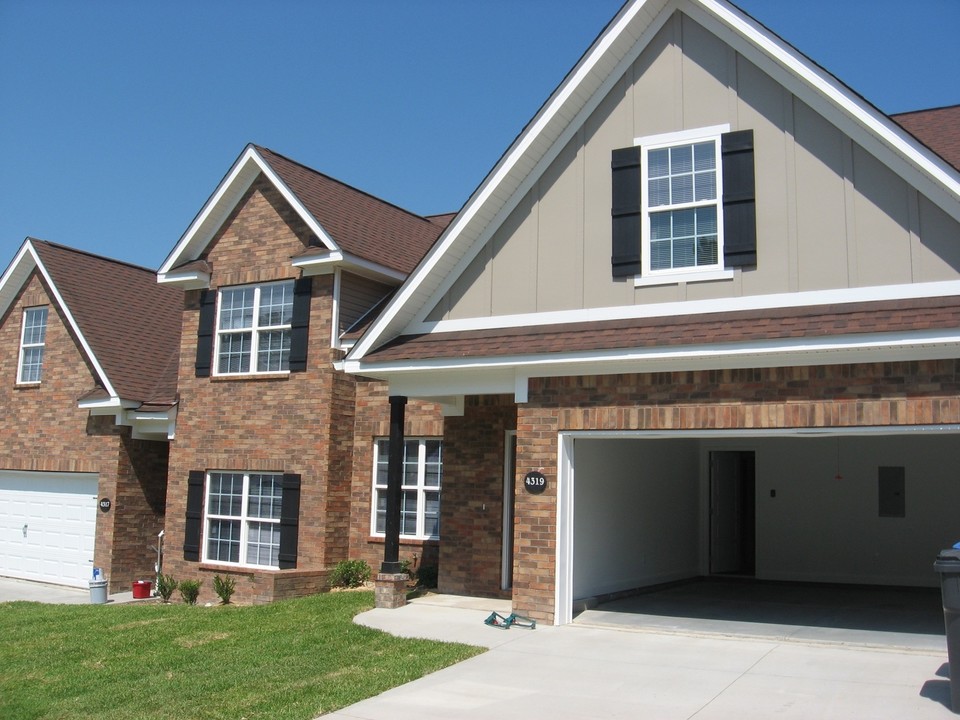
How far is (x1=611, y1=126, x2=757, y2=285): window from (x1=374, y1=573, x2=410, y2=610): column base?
5131 millimetres

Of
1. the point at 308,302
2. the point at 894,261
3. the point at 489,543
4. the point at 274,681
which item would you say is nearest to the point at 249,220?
the point at 308,302

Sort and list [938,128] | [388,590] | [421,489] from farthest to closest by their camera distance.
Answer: [421,489], [938,128], [388,590]

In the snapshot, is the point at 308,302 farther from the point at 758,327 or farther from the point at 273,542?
the point at 758,327

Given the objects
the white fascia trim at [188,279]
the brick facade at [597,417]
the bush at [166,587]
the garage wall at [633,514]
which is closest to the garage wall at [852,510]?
the garage wall at [633,514]

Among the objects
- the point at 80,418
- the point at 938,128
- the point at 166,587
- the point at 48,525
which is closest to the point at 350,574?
the point at 166,587

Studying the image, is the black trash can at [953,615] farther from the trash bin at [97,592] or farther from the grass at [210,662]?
the trash bin at [97,592]

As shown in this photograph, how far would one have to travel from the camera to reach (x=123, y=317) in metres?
21.0

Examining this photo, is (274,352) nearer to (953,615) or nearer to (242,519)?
(242,519)

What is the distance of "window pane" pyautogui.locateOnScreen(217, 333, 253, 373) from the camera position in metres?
17.4

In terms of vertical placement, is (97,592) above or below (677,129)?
below

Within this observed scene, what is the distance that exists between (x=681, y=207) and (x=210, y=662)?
7.58 metres

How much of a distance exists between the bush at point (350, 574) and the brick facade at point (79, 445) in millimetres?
5555

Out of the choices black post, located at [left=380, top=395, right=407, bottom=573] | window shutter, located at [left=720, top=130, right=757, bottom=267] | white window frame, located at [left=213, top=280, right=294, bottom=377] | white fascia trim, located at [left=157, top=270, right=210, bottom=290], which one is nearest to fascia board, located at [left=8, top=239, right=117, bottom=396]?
white fascia trim, located at [left=157, top=270, right=210, bottom=290]

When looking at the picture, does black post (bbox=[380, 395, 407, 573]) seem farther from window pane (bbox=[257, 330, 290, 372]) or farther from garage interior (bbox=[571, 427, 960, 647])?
window pane (bbox=[257, 330, 290, 372])
